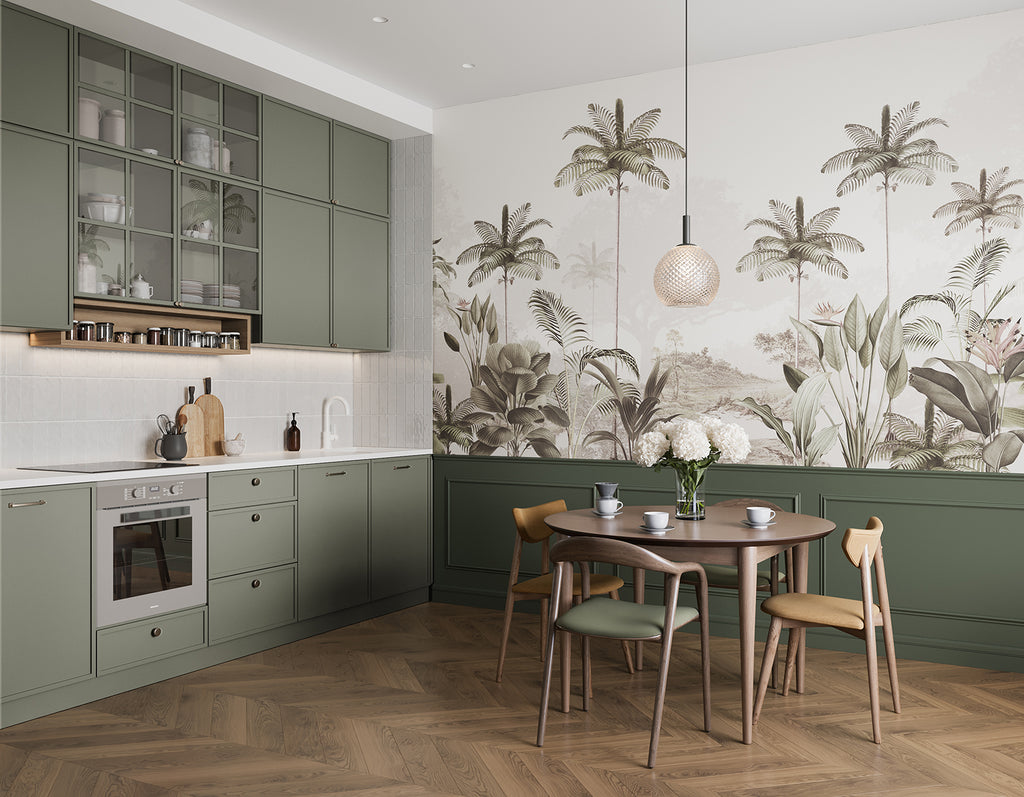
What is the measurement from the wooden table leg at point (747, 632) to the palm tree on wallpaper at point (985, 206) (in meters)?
1.98

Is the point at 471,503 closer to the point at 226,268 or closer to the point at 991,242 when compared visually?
the point at 226,268

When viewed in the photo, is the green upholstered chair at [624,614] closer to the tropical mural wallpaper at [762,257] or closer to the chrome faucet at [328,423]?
the tropical mural wallpaper at [762,257]

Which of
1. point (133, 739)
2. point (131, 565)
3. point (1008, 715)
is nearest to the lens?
point (133, 739)

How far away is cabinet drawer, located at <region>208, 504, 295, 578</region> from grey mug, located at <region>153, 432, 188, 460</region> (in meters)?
0.46

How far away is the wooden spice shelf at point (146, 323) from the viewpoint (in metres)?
4.12

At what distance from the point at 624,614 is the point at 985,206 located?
8.70ft

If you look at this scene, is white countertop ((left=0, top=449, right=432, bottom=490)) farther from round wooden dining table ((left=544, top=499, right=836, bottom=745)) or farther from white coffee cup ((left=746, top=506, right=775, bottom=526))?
white coffee cup ((left=746, top=506, right=775, bottom=526))

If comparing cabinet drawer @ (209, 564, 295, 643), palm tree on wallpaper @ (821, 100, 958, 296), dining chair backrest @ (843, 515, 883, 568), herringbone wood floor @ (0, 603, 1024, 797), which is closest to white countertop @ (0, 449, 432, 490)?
cabinet drawer @ (209, 564, 295, 643)

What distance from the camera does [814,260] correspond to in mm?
4621

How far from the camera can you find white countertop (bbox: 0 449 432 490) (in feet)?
11.5

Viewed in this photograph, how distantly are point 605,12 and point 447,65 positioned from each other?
3.47 feet

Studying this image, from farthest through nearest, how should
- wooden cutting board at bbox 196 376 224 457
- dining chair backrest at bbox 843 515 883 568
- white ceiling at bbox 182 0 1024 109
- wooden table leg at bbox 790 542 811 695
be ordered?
wooden cutting board at bbox 196 376 224 457
white ceiling at bbox 182 0 1024 109
wooden table leg at bbox 790 542 811 695
dining chair backrest at bbox 843 515 883 568

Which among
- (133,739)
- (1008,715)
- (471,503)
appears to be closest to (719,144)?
(471,503)

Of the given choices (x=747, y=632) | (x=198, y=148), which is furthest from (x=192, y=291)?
(x=747, y=632)
